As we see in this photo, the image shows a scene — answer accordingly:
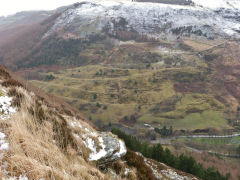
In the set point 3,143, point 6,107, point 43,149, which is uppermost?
point 6,107

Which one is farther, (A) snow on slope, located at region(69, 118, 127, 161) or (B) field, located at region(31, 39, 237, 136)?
(B) field, located at region(31, 39, 237, 136)

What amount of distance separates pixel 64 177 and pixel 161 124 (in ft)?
390

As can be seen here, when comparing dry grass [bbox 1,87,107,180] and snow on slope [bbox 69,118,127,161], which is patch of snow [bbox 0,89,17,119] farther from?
snow on slope [bbox 69,118,127,161]

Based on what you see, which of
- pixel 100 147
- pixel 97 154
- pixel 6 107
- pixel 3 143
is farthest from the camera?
pixel 100 147

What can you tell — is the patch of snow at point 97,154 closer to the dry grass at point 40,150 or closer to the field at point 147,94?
the dry grass at point 40,150

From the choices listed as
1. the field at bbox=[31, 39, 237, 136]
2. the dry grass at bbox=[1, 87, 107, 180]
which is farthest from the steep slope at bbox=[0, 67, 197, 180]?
the field at bbox=[31, 39, 237, 136]

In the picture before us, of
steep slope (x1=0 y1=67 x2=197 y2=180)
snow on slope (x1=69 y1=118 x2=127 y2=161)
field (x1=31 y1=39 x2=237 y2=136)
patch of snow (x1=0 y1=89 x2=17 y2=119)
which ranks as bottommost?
field (x1=31 y1=39 x2=237 y2=136)

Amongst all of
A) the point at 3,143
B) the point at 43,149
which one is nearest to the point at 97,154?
the point at 43,149

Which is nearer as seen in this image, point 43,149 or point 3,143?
point 3,143

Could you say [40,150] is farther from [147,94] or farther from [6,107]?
[147,94]

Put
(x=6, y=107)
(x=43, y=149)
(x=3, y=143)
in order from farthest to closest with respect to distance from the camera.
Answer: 1. (x=6, y=107)
2. (x=43, y=149)
3. (x=3, y=143)

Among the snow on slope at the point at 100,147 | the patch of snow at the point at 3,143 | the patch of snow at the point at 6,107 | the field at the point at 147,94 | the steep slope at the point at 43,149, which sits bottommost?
the field at the point at 147,94

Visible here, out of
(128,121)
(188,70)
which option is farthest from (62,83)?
(188,70)

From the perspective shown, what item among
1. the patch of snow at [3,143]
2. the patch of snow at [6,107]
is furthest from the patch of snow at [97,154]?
the patch of snow at [6,107]
